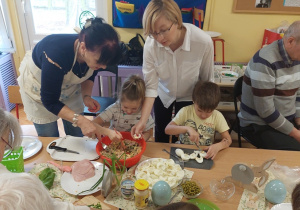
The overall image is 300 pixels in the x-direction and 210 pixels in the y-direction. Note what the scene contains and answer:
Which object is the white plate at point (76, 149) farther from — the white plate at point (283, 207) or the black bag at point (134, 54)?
the black bag at point (134, 54)

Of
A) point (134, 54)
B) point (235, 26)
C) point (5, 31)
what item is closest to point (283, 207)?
point (134, 54)

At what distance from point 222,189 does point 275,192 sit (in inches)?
9.4

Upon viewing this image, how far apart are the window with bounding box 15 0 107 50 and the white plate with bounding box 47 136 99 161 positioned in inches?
89.6

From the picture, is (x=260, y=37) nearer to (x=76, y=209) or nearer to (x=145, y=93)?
(x=145, y=93)

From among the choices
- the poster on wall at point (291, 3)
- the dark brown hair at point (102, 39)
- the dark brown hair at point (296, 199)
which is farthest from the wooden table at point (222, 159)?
the poster on wall at point (291, 3)

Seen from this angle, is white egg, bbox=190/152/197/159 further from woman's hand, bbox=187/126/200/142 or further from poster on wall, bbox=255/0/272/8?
poster on wall, bbox=255/0/272/8

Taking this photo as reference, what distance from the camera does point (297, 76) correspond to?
5.98ft

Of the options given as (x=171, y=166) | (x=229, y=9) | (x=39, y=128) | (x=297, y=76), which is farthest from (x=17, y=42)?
(x=297, y=76)

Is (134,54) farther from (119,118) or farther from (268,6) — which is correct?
(268,6)

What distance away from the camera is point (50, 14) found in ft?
11.5

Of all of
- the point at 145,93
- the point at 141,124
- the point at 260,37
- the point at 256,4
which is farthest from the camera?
the point at 260,37

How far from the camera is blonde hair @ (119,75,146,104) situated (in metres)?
1.67

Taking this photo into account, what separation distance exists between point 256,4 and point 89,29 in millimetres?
2598

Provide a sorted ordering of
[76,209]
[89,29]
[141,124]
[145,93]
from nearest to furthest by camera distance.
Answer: [76,209] < [89,29] < [141,124] < [145,93]
